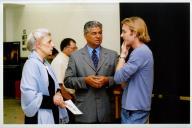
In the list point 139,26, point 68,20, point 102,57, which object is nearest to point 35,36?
point 68,20

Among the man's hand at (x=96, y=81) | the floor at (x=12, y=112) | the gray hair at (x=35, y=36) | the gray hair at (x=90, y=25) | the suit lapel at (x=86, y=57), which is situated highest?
the gray hair at (x=90, y=25)

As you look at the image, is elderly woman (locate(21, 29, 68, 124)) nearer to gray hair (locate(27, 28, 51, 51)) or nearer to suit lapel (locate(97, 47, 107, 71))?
gray hair (locate(27, 28, 51, 51))

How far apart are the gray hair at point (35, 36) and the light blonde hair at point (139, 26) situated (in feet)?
2.58

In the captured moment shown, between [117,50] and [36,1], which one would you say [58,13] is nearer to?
[36,1]

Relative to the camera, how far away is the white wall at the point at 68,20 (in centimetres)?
343

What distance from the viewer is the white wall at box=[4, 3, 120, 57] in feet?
11.3

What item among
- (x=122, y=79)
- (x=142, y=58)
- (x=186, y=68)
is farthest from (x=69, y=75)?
(x=186, y=68)

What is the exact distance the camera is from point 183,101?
11.3ft

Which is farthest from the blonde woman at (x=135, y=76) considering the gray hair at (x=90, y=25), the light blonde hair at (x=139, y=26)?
the gray hair at (x=90, y=25)

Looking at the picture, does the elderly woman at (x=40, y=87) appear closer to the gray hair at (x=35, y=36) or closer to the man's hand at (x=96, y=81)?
the gray hair at (x=35, y=36)

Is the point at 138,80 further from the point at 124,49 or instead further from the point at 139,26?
the point at 139,26

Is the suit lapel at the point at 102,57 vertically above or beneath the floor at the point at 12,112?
above

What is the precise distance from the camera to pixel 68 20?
3.44m

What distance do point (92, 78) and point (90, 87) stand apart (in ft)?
0.31
